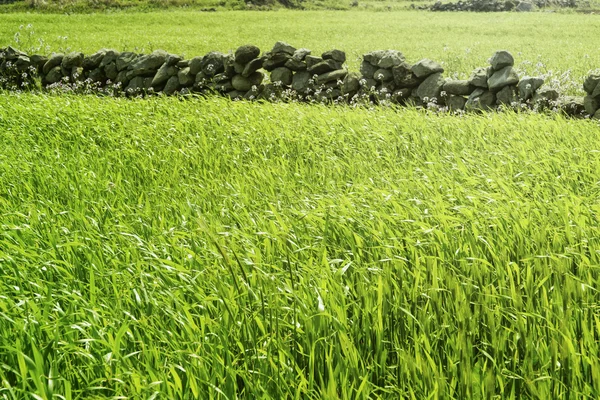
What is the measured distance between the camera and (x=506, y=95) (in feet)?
26.9

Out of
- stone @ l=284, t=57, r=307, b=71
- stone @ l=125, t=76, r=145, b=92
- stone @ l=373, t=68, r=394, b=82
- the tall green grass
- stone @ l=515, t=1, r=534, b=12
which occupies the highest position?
stone @ l=515, t=1, r=534, b=12

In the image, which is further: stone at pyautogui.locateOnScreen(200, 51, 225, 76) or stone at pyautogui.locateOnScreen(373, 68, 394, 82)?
stone at pyautogui.locateOnScreen(200, 51, 225, 76)

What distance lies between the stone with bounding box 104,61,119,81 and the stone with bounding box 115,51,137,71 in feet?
0.43

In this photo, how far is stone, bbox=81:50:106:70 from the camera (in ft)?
42.8

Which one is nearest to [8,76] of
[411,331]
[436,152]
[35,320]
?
[436,152]

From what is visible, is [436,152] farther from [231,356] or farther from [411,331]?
[231,356]

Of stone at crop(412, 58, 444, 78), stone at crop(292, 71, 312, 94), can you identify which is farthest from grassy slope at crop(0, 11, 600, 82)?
stone at crop(292, 71, 312, 94)

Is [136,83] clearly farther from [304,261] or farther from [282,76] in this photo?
[304,261]

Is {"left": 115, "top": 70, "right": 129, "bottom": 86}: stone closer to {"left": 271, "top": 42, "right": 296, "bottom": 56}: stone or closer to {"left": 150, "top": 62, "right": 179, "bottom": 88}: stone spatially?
{"left": 150, "top": 62, "right": 179, "bottom": 88}: stone

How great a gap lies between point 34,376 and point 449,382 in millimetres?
1607

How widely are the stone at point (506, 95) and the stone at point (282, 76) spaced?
4004 millimetres

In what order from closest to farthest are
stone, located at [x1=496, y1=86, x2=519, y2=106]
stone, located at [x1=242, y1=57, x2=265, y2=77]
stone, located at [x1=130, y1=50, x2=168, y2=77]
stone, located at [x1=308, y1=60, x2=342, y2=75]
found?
stone, located at [x1=496, y1=86, x2=519, y2=106], stone, located at [x1=308, y1=60, x2=342, y2=75], stone, located at [x1=242, y1=57, x2=265, y2=77], stone, located at [x1=130, y1=50, x2=168, y2=77]

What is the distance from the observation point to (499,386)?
7.04ft

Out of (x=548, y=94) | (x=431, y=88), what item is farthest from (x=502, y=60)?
(x=431, y=88)
